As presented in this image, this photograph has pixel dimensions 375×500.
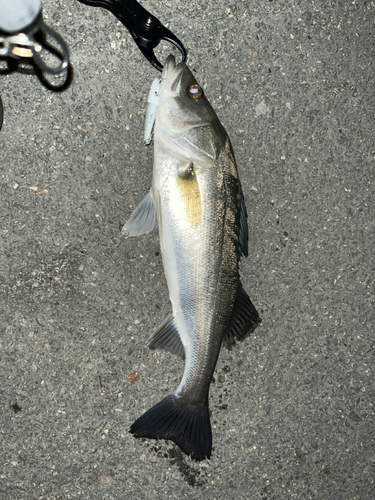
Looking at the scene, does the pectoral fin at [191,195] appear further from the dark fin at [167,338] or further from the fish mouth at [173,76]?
the dark fin at [167,338]

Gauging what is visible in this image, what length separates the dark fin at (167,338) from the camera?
98.7 inches

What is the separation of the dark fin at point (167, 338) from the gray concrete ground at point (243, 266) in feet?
0.82

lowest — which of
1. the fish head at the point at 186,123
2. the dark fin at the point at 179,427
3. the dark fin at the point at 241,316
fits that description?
the dark fin at the point at 179,427

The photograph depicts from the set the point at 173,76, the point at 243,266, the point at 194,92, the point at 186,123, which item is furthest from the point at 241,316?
the point at 173,76

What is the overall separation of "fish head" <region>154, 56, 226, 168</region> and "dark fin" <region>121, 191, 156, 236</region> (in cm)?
36

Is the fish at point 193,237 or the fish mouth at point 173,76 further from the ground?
the fish mouth at point 173,76

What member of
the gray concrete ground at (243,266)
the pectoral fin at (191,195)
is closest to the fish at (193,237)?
the pectoral fin at (191,195)

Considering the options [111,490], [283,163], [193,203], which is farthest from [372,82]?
[111,490]

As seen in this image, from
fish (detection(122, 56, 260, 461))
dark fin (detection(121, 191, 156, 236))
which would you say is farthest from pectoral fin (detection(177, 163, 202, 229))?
dark fin (detection(121, 191, 156, 236))

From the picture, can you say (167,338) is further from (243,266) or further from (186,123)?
(186,123)

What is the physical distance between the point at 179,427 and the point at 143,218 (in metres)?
1.37

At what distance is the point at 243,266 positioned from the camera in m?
2.87

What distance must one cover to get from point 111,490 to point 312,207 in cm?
250

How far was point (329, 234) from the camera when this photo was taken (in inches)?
117
